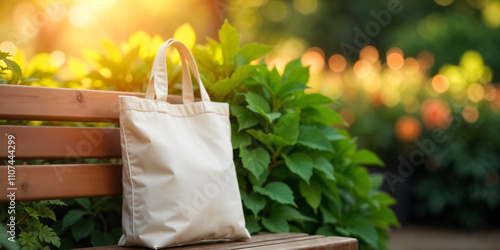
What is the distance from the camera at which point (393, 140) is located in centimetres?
612

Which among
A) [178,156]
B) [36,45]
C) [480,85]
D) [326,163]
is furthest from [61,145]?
[36,45]

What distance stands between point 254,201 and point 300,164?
268mm

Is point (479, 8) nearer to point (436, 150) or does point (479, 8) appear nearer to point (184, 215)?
point (436, 150)

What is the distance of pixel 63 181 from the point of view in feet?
6.24

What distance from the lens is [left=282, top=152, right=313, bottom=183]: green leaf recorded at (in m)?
2.27

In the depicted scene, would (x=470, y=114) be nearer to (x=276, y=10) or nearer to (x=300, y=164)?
(x=300, y=164)

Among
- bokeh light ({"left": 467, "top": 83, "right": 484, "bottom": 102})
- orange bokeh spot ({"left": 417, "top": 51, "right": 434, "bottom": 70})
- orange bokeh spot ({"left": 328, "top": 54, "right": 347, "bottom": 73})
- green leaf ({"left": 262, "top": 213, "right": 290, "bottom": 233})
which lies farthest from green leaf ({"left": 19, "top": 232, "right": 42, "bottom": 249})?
orange bokeh spot ({"left": 328, "top": 54, "right": 347, "bottom": 73})

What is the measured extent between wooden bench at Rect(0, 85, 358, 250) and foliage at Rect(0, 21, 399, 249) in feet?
0.95

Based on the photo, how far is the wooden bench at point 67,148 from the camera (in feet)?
5.96

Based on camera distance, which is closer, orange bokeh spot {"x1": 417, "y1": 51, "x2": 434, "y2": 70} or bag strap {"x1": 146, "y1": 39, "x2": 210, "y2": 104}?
bag strap {"x1": 146, "y1": 39, "x2": 210, "y2": 104}

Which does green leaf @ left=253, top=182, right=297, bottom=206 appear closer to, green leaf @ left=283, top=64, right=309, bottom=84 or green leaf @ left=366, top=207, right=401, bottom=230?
green leaf @ left=283, top=64, right=309, bottom=84

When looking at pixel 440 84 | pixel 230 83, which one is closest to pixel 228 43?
pixel 230 83

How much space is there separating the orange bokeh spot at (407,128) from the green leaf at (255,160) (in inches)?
160

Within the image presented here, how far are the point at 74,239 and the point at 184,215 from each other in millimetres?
770
